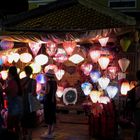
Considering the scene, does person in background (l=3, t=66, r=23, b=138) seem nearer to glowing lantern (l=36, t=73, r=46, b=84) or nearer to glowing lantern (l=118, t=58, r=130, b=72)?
glowing lantern (l=36, t=73, r=46, b=84)

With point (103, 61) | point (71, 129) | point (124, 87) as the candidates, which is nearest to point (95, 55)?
point (103, 61)

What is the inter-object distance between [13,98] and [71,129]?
487 cm

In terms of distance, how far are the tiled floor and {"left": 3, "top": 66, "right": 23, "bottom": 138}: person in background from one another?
2596 mm

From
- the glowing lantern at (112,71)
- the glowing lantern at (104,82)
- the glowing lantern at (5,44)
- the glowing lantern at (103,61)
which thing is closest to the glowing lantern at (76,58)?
the glowing lantern at (103,61)

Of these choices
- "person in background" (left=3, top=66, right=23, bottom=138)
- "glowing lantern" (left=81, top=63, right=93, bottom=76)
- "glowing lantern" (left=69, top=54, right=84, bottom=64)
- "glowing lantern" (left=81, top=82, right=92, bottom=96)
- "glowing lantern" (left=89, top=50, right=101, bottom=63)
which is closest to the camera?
→ "person in background" (left=3, top=66, right=23, bottom=138)

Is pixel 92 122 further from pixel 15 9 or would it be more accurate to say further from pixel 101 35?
pixel 15 9

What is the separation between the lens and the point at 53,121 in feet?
47.4

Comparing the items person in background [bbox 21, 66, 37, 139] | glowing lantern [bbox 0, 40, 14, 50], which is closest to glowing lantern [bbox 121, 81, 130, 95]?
glowing lantern [bbox 0, 40, 14, 50]

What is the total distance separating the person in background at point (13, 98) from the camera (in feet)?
38.5

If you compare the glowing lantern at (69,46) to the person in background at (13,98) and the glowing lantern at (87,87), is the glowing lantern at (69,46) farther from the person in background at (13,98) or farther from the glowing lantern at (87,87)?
the person in background at (13,98)

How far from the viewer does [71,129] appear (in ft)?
52.9

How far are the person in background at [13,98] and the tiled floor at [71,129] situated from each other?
2.60 metres

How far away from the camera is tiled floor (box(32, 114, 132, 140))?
48.0 feet

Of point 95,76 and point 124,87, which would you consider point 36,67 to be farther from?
point 124,87
